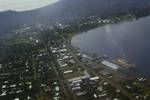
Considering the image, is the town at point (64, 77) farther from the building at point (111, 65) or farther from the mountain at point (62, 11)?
the mountain at point (62, 11)

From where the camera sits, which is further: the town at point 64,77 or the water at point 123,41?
the water at point 123,41

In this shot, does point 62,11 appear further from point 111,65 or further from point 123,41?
point 111,65

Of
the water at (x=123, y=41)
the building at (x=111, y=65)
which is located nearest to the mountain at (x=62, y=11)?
the water at (x=123, y=41)

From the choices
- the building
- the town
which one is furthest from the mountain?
the building

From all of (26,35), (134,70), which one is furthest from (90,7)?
(134,70)

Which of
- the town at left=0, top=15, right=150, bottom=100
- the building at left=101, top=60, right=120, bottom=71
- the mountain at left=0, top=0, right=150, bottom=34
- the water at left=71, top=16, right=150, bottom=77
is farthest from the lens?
the mountain at left=0, top=0, right=150, bottom=34

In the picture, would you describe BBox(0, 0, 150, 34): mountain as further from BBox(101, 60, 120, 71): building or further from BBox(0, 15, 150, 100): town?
BBox(101, 60, 120, 71): building
